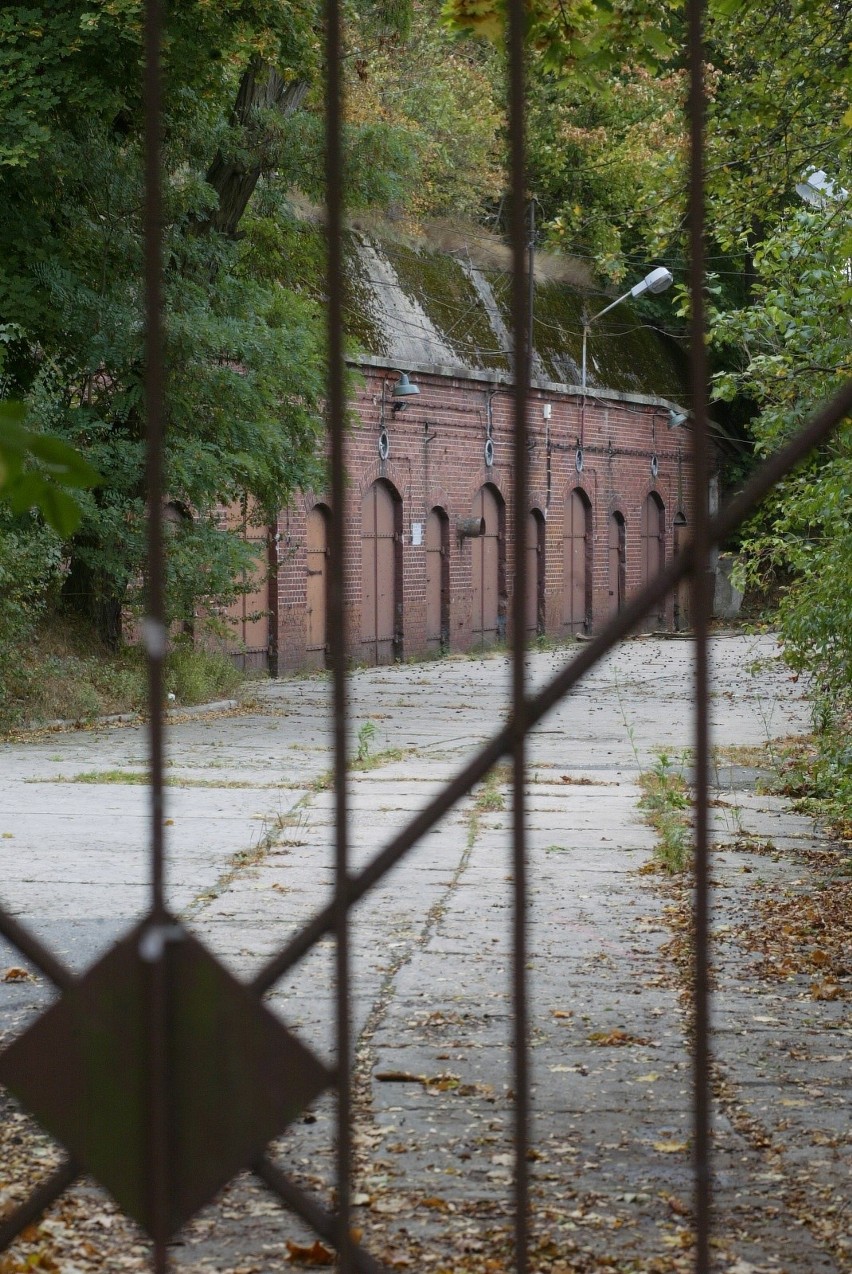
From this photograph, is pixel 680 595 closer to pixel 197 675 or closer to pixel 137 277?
pixel 197 675

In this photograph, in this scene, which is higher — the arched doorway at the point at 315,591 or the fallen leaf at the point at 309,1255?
the arched doorway at the point at 315,591

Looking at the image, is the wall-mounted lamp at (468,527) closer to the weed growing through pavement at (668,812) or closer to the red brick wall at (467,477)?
the red brick wall at (467,477)

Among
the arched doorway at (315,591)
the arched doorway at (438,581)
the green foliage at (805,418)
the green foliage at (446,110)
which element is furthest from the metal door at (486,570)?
the green foliage at (805,418)

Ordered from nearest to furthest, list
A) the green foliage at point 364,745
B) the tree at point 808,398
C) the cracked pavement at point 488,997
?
1. the cracked pavement at point 488,997
2. the tree at point 808,398
3. the green foliage at point 364,745

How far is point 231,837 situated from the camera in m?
6.86

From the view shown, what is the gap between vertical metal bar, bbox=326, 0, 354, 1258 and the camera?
139cm

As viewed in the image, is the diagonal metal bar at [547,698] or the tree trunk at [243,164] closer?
the diagonal metal bar at [547,698]

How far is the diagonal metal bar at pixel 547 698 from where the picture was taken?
1.36 metres

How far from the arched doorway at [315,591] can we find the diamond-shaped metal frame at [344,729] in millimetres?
16973

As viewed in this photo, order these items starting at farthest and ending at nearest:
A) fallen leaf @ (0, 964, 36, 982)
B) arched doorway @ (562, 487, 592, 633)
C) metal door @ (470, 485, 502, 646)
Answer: arched doorway @ (562, 487, 592, 633)
metal door @ (470, 485, 502, 646)
fallen leaf @ (0, 964, 36, 982)

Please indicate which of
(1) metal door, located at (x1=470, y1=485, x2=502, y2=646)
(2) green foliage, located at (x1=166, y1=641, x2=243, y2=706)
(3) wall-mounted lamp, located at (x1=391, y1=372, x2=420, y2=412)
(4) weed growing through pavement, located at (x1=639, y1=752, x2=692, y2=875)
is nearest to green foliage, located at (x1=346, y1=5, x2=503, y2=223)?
(3) wall-mounted lamp, located at (x1=391, y1=372, x2=420, y2=412)

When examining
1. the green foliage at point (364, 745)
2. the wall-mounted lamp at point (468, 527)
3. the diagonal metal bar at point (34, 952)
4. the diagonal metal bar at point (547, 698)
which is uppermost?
the wall-mounted lamp at point (468, 527)

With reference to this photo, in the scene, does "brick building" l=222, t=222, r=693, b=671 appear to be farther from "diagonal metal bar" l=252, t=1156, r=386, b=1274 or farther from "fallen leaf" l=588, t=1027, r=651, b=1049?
"diagonal metal bar" l=252, t=1156, r=386, b=1274

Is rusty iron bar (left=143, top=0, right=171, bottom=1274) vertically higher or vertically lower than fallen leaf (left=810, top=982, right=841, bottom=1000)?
higher
